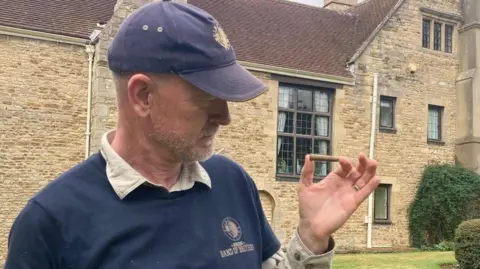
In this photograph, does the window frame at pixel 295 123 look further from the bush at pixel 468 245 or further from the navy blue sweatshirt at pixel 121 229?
the navy blue sweatshirt at pixel 121 229

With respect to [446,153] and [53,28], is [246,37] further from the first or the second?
[446,153]

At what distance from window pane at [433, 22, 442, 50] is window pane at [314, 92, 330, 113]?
17.6 ft

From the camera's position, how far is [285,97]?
697 inches

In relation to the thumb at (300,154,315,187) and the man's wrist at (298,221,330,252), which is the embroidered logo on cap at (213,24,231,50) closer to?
the thumb at (300,154,315,187)

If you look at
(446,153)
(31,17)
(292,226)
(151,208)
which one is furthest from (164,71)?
(446,153)

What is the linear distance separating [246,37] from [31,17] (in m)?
6.78

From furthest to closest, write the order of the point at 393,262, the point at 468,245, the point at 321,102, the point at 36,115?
1. the point at 321,102
2. the point at 36,115
3. the point at 393,262
4. the point at 468,245

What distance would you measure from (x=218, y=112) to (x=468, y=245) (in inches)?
459

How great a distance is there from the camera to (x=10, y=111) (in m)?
14.2

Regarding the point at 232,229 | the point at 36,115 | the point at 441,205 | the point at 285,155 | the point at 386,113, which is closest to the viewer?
the point at 232,229

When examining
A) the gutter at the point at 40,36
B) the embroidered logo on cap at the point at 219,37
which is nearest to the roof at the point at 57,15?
the gutter at the point at 40,36

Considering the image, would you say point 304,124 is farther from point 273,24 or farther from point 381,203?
point 273,24

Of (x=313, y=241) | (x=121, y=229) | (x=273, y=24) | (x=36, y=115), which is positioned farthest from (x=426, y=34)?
(x=121, y=229)

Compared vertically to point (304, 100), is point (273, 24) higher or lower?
higher
